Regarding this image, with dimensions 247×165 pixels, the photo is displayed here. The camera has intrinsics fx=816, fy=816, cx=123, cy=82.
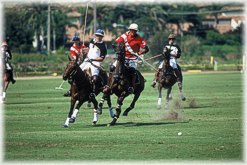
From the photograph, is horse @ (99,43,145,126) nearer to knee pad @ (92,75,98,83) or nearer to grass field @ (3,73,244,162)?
knee pad @ (92,75,98,83)

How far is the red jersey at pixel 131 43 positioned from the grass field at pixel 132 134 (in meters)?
2.11

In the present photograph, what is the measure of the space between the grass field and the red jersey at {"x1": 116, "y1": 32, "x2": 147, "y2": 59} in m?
2.11

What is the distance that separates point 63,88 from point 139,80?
2228 centimetres

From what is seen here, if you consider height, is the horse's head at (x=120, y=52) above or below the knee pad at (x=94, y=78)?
above

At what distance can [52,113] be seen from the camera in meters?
28.4

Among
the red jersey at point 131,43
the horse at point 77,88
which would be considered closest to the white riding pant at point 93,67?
the horse at point 77,88

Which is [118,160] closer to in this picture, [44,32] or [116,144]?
[116,144]

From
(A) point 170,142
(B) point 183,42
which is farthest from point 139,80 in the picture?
(B) point 183,42

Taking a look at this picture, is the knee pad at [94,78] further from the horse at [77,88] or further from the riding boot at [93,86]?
the horse at [77,88]

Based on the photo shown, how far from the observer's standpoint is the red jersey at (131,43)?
24.8 metres

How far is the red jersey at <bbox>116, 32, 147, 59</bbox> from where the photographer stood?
24.8 metres

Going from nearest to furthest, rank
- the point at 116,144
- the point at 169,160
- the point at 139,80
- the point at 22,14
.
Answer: the point at 169,160 → the point at 116,144 → the point at 139,80 → the point at 22,14

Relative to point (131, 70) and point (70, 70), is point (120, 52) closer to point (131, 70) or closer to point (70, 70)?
point (131, 70)

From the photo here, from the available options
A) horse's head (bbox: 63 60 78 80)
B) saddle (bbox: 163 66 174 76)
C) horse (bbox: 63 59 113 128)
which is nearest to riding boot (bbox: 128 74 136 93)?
horse (bbox: 63 59 113 128)
